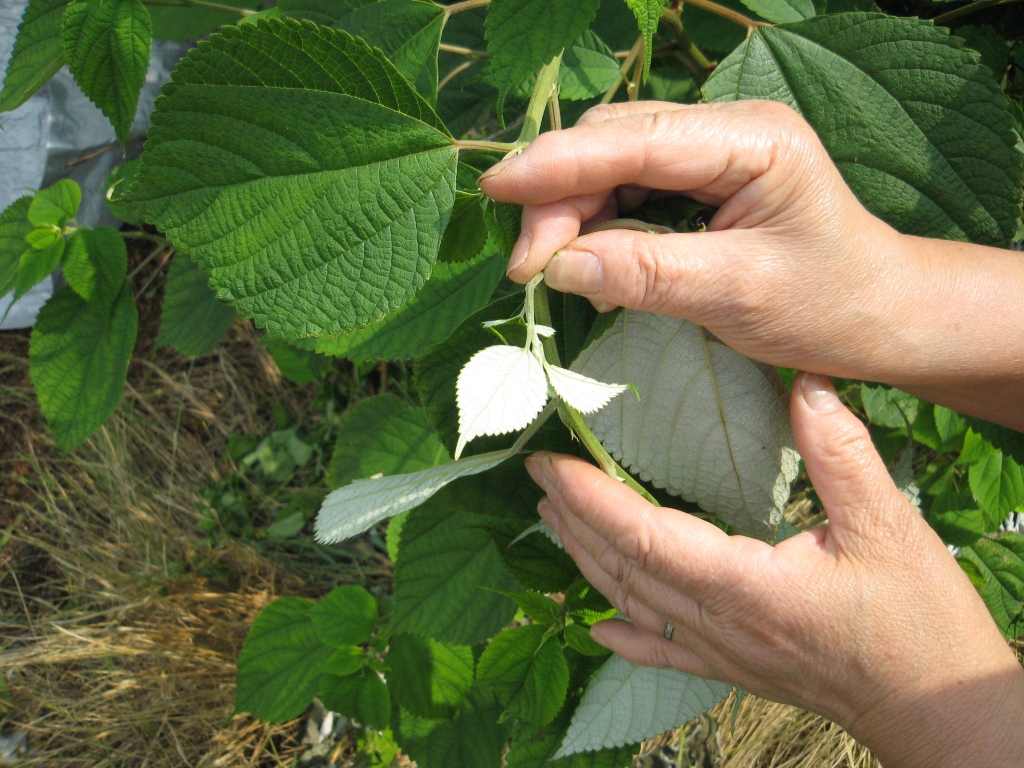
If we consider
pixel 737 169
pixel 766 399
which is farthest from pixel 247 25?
pixel 766 399

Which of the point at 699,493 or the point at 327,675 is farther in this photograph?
the point at 327,675

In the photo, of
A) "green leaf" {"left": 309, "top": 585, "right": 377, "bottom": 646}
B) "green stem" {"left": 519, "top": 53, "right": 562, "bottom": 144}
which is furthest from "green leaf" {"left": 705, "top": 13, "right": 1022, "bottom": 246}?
"green leaf" {"left": 309, "top": 585, "right": 377, "bottom": 646}

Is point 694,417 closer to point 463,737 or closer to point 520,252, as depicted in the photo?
point 520,252

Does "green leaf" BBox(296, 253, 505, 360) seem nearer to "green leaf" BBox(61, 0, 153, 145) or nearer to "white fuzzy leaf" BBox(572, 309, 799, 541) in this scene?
"white fuzzy leaf" BBox(572, 309, 799, 541)

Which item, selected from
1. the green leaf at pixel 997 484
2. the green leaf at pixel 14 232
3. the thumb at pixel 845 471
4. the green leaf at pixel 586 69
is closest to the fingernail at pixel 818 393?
the thumb at pixel 845 471

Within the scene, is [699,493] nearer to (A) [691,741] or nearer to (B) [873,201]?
(B) [873,201]

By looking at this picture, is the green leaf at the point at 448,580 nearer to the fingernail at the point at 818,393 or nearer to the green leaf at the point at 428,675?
the green leaf at the point at 428,675

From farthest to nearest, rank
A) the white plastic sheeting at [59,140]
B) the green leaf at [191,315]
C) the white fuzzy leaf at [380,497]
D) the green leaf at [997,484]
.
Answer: the white plastic sheeting at [59,140], the green leaf at [191,315], the green leaf at [997,484], the white fuzzy leaf at [380,497]
